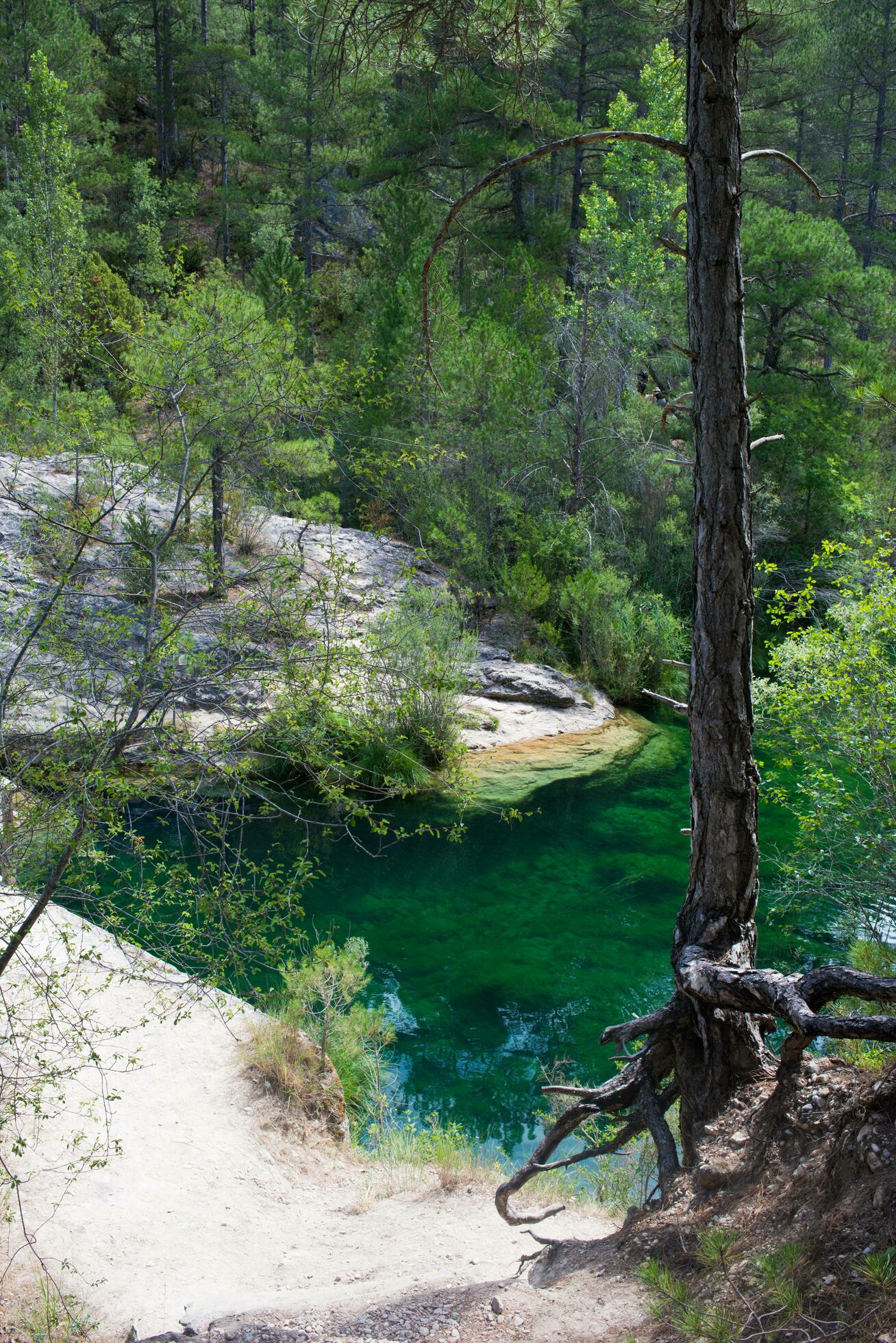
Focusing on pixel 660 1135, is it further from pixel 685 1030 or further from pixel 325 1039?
pixel 325 1039

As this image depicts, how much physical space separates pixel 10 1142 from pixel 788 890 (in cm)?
525

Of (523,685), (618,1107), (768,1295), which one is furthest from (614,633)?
(768,1295)

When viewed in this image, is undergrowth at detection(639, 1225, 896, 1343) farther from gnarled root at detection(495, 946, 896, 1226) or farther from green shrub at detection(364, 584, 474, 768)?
green shrub at detection(364, 584, 474, 768)

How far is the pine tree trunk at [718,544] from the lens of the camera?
3.83m

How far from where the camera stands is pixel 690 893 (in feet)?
13.5

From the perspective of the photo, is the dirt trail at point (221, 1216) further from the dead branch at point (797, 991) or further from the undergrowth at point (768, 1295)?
the dead branch at point (797, 991)

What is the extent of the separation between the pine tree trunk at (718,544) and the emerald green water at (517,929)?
3402 mm

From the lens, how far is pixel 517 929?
30.7ft

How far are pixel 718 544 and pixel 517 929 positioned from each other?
6.25m

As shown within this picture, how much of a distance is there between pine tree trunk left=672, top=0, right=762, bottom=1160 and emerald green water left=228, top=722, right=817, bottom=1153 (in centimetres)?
340

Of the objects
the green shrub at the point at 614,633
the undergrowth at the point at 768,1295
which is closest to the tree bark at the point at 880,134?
the green shrub at the point at 614,633

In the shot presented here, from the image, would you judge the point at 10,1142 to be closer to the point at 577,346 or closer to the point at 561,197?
the point at 577,346

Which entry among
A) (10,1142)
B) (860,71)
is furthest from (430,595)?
(860,71)

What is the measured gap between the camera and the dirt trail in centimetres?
408
